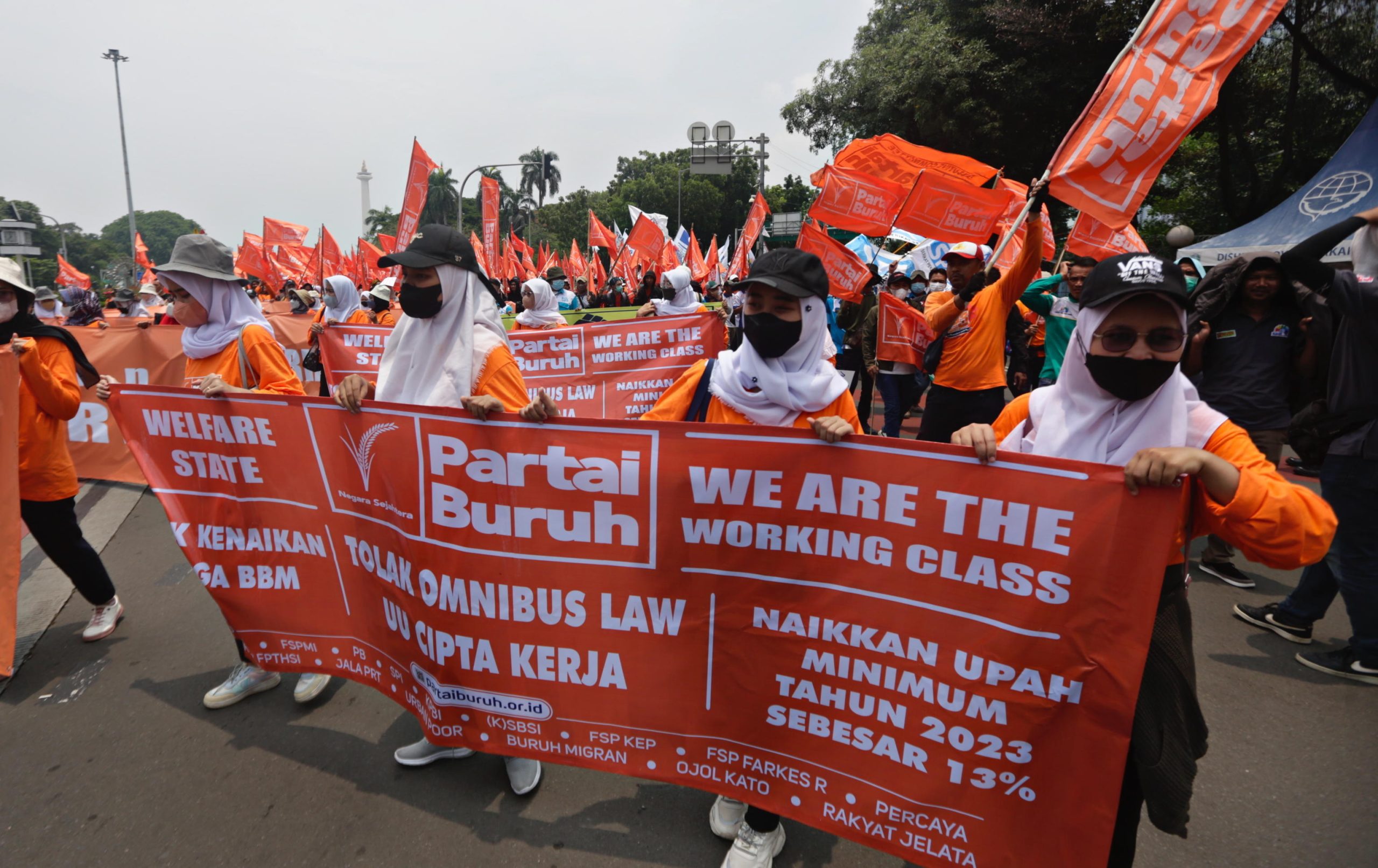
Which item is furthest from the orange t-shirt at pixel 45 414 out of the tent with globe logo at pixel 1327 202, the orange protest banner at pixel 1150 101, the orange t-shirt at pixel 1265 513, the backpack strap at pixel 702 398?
the tent with globe logo at pixel 1327 202

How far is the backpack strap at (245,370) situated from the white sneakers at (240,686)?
1247 millimetres

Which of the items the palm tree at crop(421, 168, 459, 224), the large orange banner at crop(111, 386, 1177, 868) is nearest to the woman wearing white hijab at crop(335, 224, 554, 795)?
the large orange banner at crop(111, 386, 1177, 868)

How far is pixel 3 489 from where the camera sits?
3.17 meters

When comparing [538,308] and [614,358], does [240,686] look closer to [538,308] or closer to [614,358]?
[614,358]

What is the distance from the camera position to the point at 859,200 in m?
7.27

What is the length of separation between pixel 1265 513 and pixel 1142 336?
17.6 inches

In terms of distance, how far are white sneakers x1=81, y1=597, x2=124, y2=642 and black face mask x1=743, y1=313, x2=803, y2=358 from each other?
3.87 m

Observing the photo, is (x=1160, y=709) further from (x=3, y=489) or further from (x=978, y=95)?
(x=978, y=95)

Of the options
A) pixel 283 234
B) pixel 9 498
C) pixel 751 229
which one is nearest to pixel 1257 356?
pixel 9 498

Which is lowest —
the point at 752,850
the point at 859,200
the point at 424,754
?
the point at 424,754

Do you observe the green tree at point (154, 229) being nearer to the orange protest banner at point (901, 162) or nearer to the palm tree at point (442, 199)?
the palm tree at point (442, 199)

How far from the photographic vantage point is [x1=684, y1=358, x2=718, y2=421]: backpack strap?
2406 mm

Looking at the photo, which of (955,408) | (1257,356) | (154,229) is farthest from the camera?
(154,229)

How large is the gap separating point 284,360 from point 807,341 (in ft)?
8.17
